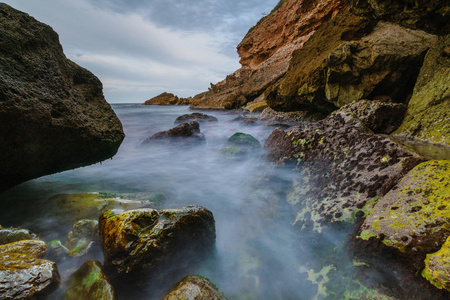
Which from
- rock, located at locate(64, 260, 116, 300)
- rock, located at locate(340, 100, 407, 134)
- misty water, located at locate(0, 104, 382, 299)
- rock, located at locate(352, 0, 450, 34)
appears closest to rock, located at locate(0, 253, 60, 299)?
rock, located at locate(64, 260, 116, 300)

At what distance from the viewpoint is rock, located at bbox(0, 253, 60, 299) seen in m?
1.43

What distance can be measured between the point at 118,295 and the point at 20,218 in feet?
7.00

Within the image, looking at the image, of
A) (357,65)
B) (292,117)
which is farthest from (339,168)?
(292,117)

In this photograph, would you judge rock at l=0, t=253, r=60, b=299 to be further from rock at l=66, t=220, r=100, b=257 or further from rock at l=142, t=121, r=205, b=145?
rock at l=142, t=121, r=205, b=145

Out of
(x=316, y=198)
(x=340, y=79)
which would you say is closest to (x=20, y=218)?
(x=316, y=198)

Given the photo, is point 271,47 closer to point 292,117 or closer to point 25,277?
point 292,117

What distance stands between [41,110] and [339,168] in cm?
350

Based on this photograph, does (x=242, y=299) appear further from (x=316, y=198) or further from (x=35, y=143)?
(x=35, y=143)

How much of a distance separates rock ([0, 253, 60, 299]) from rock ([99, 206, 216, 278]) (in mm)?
386

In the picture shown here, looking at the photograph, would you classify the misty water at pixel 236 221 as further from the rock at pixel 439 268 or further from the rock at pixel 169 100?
the rock at pixel 169 100

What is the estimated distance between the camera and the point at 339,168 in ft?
7.82

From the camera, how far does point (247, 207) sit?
10.0 feet

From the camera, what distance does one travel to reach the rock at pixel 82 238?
87.0 inches

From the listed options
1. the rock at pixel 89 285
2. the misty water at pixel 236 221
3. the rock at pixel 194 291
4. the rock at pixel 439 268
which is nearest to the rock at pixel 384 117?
the misty water at pixel 236 221
